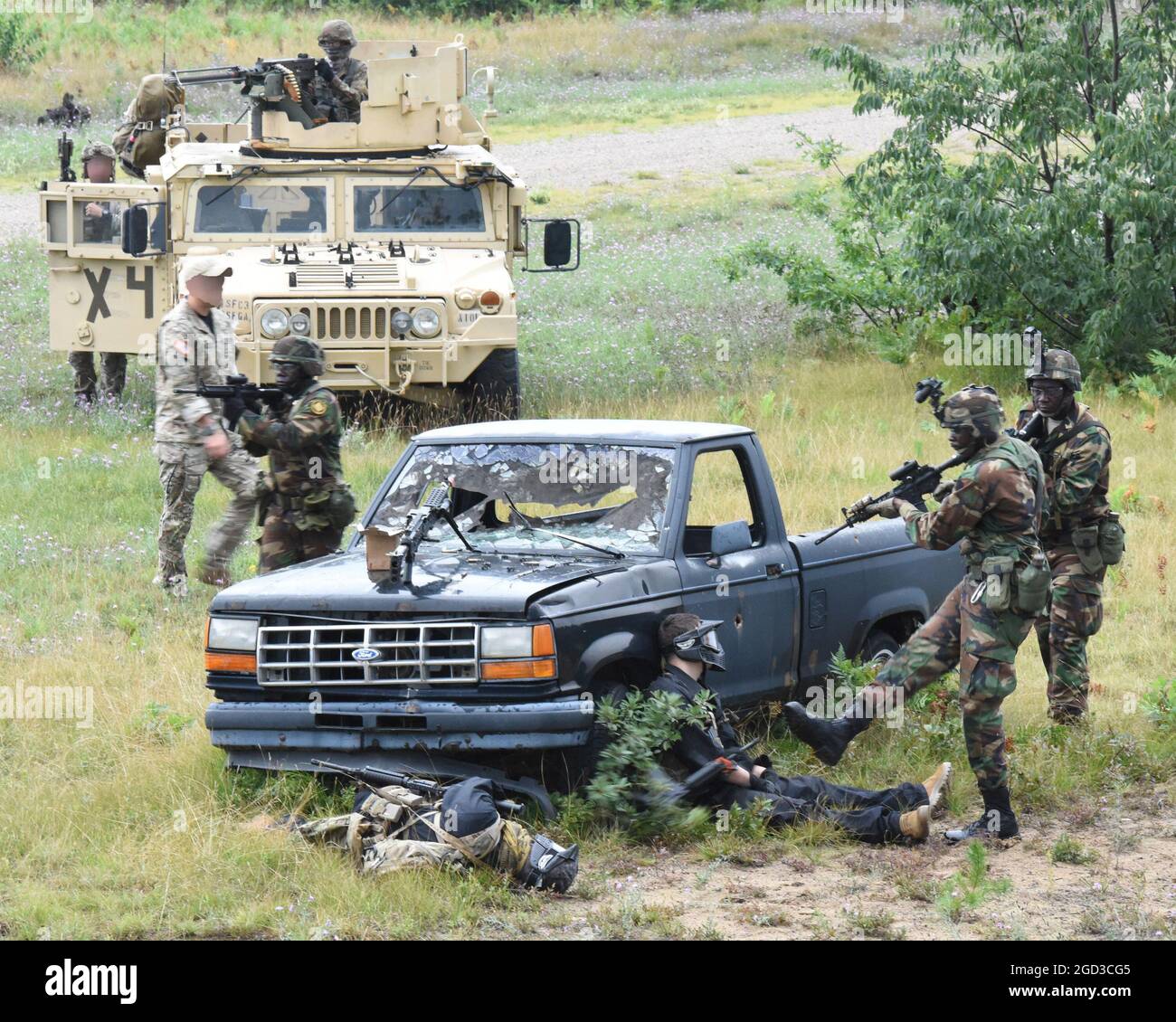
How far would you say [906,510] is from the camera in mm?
6762

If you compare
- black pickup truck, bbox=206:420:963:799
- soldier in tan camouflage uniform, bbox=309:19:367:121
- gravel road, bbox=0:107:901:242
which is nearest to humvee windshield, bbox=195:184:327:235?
soldier in tan camouflage uniform, bbox=309:19:367:121

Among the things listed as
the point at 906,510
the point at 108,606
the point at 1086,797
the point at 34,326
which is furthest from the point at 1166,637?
the point at 34,326

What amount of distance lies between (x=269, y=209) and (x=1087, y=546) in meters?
7.56

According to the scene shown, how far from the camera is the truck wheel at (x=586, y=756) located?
6.22m

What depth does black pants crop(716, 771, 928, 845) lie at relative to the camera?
21.0 feet

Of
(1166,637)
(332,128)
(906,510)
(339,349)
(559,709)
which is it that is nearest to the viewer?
(559,709)

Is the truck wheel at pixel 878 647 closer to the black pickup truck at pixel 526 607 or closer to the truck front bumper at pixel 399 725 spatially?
the black pickup truck at pixel 526 607

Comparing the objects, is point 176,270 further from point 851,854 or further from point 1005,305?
point 851,854

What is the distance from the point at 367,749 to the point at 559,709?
69 cm

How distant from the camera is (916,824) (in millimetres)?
6379

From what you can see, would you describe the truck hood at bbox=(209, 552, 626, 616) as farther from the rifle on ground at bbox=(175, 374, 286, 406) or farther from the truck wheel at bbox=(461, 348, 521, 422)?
the truck wheel at bbox=(461, 348, 521, 422)

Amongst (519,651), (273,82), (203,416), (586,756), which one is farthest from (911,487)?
(273,82)

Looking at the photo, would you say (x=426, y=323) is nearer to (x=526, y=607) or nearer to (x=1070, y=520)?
(x=1070, y=520)

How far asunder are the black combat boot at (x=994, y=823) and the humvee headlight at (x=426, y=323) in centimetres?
695
